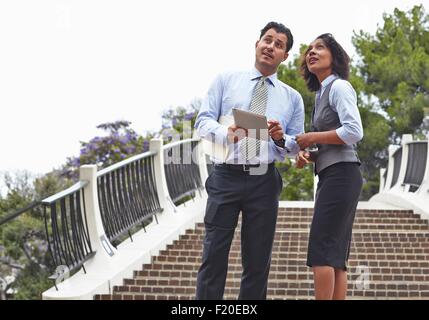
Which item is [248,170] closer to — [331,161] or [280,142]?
[280,142]

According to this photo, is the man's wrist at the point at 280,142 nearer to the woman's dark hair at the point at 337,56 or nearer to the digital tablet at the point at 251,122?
the digital tablet at the point at 251,122

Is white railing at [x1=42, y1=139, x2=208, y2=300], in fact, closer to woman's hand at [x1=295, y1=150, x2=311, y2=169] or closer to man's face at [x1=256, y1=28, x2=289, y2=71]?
woman's hand at [x1=295, y1=150, x2=311, y2=169]

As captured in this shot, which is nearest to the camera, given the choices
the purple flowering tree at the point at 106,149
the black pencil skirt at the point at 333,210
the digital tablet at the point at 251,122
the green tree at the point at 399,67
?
the digital tablet at the point at 251,122

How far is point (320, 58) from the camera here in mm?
4855

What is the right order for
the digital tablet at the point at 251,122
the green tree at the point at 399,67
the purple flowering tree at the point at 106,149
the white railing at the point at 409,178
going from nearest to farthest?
the digital tablet at the point at 251,122, the white railing at the point at 409,178, the purple flowering tree at the point at 106,149, the green tree at the point at 399,67

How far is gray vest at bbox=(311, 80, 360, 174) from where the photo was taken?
474 centimetres

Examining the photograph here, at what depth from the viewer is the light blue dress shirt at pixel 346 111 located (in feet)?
15.2

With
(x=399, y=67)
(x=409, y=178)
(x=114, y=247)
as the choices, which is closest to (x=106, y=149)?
(x=409, y=178)

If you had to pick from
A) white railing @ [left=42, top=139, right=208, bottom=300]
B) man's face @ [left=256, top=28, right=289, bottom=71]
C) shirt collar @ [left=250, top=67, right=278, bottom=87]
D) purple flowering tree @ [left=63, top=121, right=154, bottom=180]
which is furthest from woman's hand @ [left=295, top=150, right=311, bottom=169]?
purple flowering tree @ [left=63, top=121, right=154, bottom=180]

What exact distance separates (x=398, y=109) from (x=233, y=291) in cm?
2289

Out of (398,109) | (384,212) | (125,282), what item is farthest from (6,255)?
(398,109)

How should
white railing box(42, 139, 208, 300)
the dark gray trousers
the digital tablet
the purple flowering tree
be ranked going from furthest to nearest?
the purple flowering tree, white railing box(42, 139, 208, 300), the dark gray trousers, the digital tablet

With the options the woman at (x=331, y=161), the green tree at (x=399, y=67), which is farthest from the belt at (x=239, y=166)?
the green tree at (x=399, y=67)

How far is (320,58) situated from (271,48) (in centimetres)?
33
